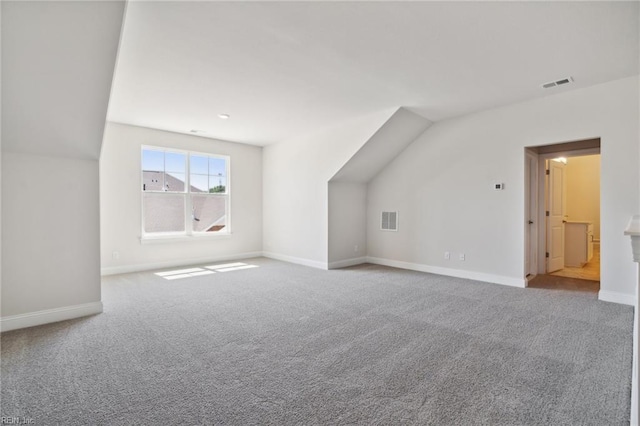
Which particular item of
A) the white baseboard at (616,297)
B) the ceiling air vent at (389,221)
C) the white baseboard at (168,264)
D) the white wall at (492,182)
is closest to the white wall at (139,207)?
the white baseboard at (168,264)

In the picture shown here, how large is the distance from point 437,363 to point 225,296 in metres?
2.70

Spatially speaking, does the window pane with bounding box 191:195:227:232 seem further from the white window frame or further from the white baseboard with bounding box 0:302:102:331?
the white baseboard with bounding box 0:302:102:331

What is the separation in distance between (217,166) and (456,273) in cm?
515

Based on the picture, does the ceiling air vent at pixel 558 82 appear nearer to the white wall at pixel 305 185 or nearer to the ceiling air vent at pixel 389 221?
the white wall at pixel 305 185

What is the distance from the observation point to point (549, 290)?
4242mm

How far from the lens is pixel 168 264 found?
19.4 ft

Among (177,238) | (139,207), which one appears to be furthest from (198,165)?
(177,238)

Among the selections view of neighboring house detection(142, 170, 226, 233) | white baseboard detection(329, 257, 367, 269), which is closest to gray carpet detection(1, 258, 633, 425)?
white baseboard detection(329, 257, 367, 269)

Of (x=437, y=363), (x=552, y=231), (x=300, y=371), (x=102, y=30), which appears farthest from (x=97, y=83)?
(x=552, y=231)

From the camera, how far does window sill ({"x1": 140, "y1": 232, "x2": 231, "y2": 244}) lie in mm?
5686

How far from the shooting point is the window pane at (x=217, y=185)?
660 cm

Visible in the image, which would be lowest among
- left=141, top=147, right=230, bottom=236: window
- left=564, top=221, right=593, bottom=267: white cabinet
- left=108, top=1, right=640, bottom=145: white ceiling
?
left=564, top=221, right=593, bottom=267: white cabinet

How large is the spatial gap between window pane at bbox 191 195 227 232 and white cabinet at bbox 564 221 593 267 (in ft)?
23.0

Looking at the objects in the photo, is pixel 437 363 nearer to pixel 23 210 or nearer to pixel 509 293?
pixel 509 293
